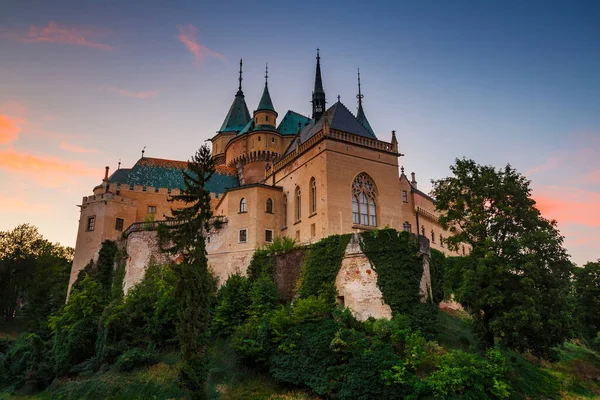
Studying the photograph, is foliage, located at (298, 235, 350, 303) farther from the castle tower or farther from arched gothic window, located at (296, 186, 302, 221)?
the castle tower

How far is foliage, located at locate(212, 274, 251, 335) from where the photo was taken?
32.4 metres

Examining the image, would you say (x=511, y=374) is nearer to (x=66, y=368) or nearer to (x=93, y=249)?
(x=66, y=368)

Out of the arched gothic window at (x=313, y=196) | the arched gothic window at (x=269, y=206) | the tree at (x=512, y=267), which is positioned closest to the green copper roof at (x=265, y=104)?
the arched gothic window at (x=269, y=206)

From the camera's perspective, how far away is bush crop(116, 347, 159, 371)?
3080 centimetres

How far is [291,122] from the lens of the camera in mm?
53469

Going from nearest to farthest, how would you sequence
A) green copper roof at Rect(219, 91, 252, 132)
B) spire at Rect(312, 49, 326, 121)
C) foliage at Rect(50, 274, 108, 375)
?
foliage at Rect(50, 274, 108, 375)
spire at Rect(312, 49, 326, 121)
green copper roof at Rect(219, 91, 252, 132)

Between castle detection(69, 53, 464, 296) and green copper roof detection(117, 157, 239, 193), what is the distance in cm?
11

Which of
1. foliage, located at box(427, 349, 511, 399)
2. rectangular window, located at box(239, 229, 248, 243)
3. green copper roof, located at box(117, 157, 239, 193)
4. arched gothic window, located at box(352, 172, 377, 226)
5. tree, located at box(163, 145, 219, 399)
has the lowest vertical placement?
foliage, located at box(427, 349, 511, 399)

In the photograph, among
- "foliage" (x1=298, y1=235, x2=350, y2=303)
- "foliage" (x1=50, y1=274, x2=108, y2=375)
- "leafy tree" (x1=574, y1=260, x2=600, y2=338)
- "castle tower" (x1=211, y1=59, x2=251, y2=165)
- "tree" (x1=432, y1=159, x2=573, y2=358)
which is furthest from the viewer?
"castle tower" (x1=211, y1=59, x2=251, y2=165)

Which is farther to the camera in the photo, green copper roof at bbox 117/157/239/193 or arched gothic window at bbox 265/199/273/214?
green copper roof at bbox 117/157/239/193

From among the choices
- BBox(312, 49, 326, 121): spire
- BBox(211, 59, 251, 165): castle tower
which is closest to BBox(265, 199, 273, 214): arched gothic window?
BBox(312, 49, 326, 121): spire

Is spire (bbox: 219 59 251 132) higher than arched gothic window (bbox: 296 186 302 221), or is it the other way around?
spire (bbox: 219 59 251 132)

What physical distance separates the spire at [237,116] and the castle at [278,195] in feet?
34.9

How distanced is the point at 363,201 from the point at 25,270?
46.2m
